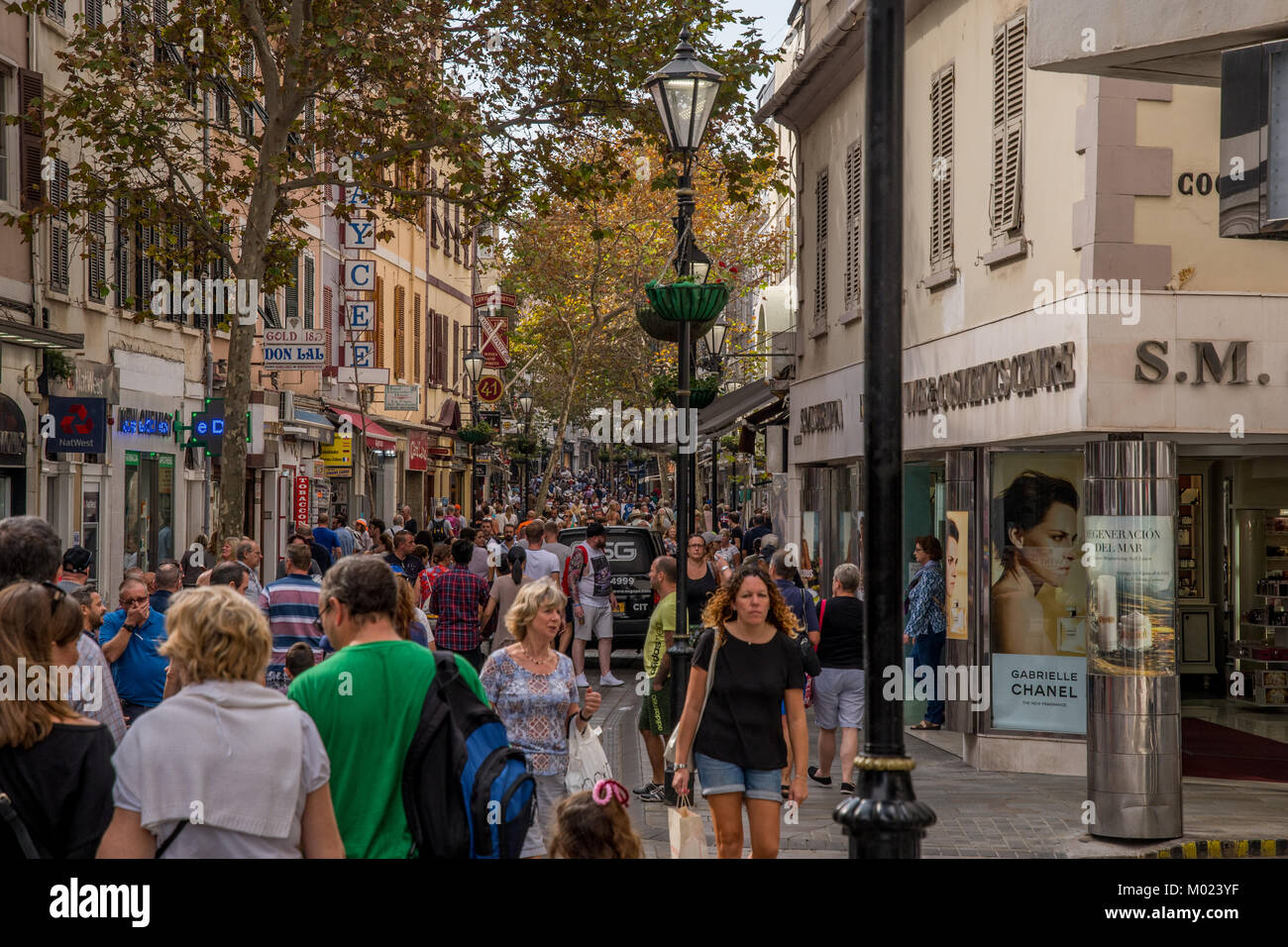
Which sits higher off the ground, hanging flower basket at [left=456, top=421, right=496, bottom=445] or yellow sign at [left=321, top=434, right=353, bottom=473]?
hanging flower basket at [left=456, top=421, right=496, bottom=445]

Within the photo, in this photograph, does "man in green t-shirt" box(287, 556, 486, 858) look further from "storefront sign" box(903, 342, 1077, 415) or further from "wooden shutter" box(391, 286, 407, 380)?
"wooden shutter" box(391, 286, 407, 380)

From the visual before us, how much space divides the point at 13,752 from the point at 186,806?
0.84 m

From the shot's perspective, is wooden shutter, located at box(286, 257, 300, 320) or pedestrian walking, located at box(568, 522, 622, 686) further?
wooden shutter, located at box(286, 257, 300, 320)

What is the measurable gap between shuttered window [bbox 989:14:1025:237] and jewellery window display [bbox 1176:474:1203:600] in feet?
22.9

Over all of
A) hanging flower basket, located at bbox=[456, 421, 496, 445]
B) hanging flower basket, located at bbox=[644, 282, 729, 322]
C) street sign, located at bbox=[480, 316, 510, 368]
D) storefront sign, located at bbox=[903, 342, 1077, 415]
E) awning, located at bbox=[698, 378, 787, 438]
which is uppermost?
street sign, located at bbox=[480, 316, 510, 368]

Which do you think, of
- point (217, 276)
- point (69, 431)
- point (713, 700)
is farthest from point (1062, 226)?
point (217, 276)

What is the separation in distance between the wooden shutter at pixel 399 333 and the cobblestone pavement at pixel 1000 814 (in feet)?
100

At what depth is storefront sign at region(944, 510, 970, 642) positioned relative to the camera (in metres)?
15.1

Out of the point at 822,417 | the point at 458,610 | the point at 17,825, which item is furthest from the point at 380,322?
the point at 17,825

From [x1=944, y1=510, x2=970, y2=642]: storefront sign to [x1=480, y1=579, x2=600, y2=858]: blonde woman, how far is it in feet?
24.1

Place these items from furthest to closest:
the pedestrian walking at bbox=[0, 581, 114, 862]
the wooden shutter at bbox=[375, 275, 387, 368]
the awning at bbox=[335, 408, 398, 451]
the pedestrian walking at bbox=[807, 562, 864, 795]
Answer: the wooden shutter at bbox=[375, 275, 387, 368] < the awning at bbox=[335, 408, 398, 451] < the pedestrian walking at bbox=[807, 562, 864, 795] < the pedestrian walking at bbox=[0, 581, 114, 862]

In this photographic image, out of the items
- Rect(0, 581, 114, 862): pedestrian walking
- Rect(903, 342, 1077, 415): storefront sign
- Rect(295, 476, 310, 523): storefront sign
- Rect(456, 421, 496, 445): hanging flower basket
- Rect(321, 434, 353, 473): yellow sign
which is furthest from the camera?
Rect(456, 421, 496, 445): hanging flower basket

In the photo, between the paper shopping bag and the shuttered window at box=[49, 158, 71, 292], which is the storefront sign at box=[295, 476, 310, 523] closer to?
the shuttered window at box=[49, 158, 71, 292]

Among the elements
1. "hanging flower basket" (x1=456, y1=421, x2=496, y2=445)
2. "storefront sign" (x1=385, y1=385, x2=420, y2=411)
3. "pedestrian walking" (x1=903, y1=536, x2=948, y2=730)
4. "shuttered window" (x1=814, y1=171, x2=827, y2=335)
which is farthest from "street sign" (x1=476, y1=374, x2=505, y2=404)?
"pedestrian walking" (x1=903, y1=536, x2=948, y2=730)
